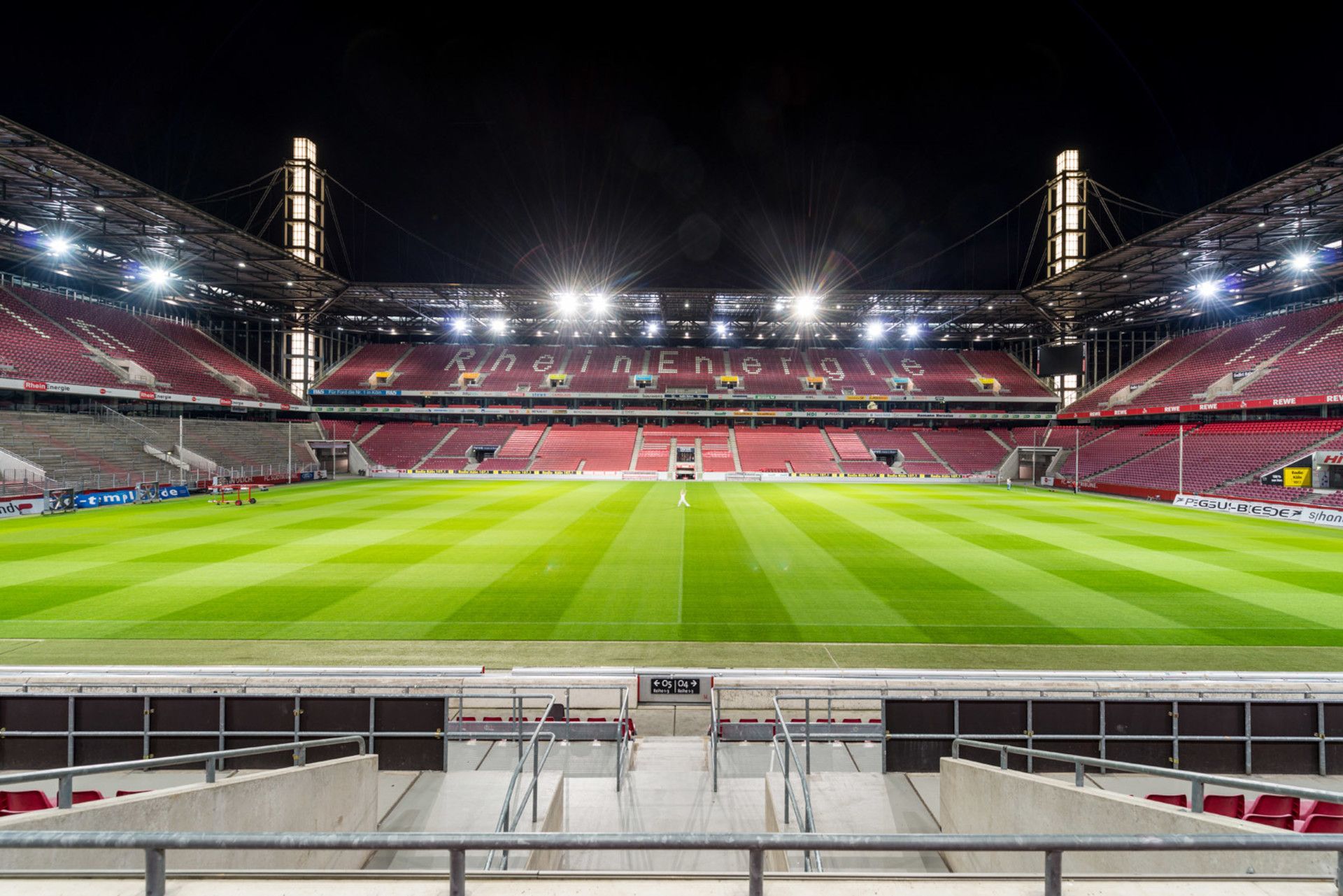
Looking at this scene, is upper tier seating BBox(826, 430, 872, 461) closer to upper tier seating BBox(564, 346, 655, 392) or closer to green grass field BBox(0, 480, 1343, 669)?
upper tier seating BBox(564, 346, 655, 392)

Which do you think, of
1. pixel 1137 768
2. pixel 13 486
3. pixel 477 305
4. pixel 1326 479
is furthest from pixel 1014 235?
pixel 13 486

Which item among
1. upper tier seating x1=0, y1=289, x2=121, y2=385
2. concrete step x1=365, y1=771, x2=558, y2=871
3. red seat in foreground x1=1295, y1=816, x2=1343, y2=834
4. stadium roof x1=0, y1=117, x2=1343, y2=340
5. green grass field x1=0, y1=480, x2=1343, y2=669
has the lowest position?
concrete step x1=365, y1=771, x2=558, y2=871

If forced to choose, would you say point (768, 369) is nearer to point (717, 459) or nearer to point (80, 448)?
point (717, 459)

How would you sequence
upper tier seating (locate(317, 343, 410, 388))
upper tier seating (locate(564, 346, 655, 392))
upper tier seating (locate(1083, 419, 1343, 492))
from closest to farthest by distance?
1. upper tier seating (locate(1083, 419, 1343, 492))
2. upper tier seating (locate(317, 343, 410, 388))
3. upper tier seating (locate(564, 346, 655, 392))

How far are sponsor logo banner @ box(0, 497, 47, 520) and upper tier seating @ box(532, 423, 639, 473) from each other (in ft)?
100

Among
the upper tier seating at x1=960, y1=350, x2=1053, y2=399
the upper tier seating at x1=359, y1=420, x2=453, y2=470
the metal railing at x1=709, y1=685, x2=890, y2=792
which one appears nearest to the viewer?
the metal railing at x1=709, y1=685, x2=890, y2=792

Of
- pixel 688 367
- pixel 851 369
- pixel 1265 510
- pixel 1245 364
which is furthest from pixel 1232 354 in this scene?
pixel 688 367

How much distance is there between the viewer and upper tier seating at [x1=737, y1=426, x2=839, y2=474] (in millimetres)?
51406

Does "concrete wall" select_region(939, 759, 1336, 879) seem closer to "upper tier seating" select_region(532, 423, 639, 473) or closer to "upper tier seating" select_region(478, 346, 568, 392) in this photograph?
"upper tier seating" select_region(532, 423, 639, 473)

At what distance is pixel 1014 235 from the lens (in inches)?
2442

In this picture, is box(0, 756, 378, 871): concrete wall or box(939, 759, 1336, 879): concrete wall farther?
box(939, 759, 1336, 879): concrete wall

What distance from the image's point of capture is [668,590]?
14797 mm

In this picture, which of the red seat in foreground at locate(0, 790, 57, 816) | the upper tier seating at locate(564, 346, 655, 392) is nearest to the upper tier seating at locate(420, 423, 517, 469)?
the upper tier seating at locate(564, 346, 655, 392)

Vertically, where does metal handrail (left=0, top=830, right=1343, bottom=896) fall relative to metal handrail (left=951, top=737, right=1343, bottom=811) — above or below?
above
